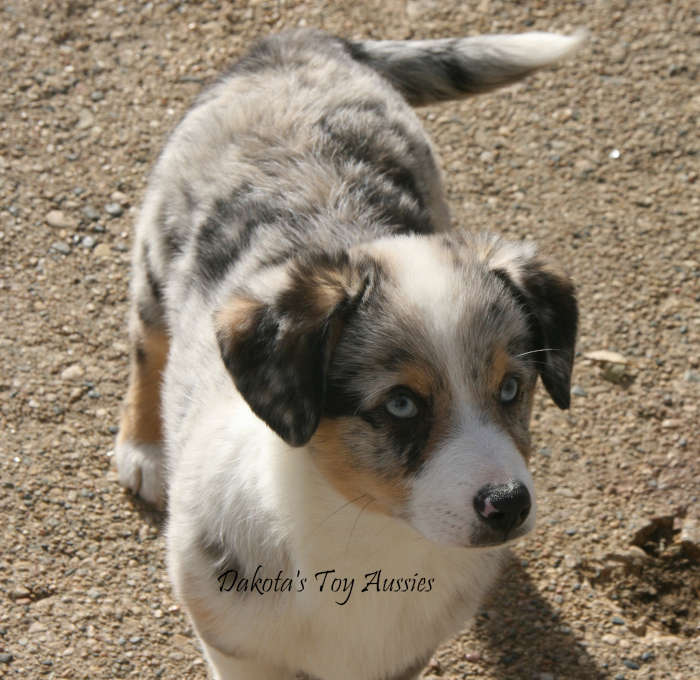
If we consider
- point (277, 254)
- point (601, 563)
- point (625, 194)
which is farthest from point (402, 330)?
point (625, 194)

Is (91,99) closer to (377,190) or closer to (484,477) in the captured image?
(377,190)

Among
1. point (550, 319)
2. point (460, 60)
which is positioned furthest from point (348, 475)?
point (460, 60)

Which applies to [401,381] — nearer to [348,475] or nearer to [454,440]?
[454,440]

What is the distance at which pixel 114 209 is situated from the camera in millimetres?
5082

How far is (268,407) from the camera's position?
8.09ft

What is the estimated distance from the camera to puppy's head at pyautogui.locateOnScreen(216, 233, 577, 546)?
2404mm

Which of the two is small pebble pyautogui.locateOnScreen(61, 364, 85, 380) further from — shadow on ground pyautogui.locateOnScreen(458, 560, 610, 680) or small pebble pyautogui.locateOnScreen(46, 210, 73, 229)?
shadow on ground pyautogui.locateOnScreen(458, 560, 610, 680)

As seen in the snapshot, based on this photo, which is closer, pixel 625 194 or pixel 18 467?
pixel 18 467

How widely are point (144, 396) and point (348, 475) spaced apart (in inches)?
73.0

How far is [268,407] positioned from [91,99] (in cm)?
382

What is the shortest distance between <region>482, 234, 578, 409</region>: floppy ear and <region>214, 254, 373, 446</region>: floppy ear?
52 cm

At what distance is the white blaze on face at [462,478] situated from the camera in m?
2.35

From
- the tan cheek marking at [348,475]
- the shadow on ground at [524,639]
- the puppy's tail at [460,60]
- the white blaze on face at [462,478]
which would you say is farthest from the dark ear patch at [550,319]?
the puppy's tail at [460,60]

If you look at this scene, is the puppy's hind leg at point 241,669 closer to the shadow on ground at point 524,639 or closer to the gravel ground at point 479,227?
the gravel ground at point 479,227
